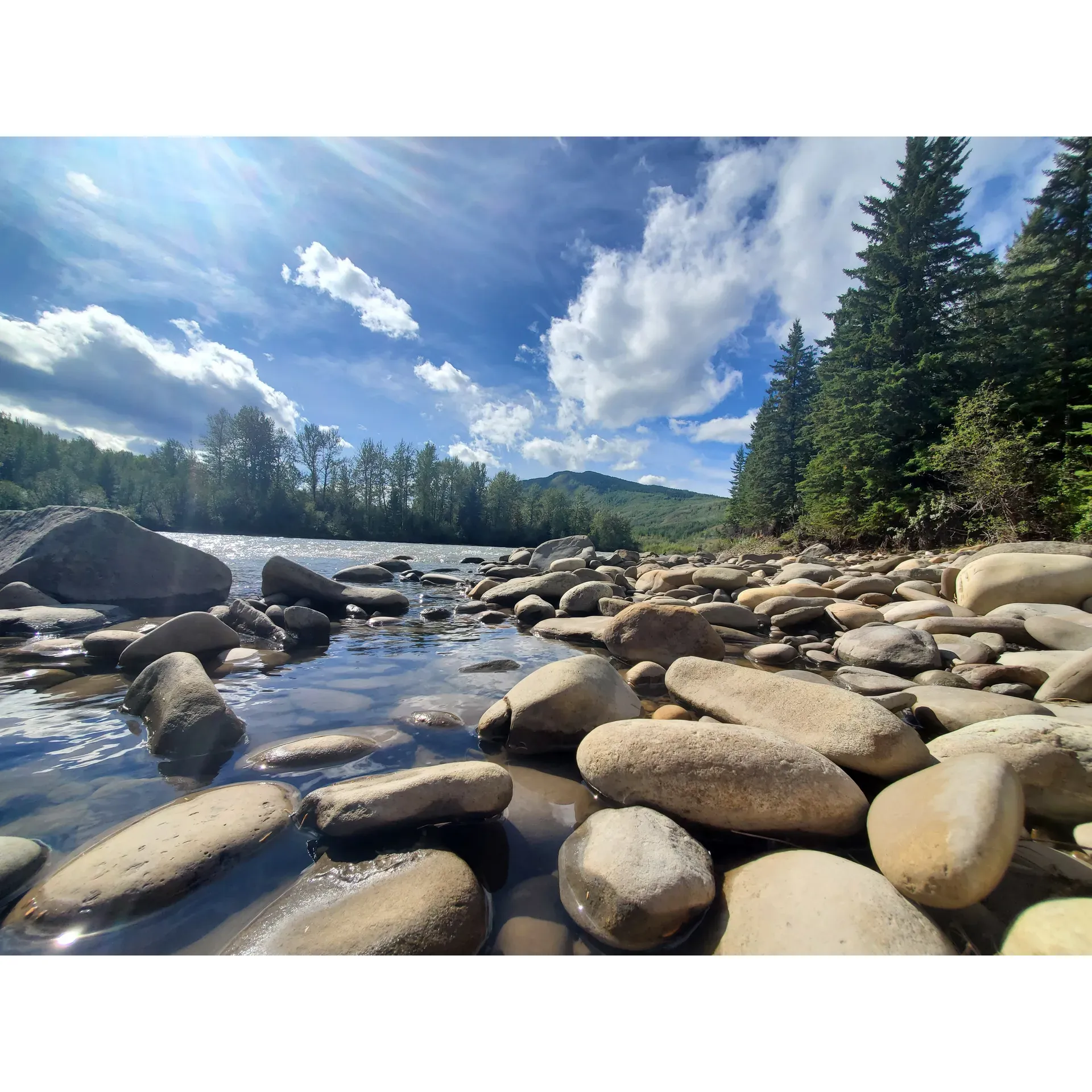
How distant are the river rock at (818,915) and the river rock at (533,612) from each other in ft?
19.4

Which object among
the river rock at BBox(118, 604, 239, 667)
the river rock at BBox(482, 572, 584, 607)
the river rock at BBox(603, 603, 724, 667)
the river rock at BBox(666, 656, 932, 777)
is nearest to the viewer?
the river rock at BBox(666, 656, 932, 777)

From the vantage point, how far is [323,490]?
48.6 m

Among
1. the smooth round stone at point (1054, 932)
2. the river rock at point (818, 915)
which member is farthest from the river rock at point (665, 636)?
the smooth round stone at point (1054, 932)

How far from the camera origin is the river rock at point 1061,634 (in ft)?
13.2

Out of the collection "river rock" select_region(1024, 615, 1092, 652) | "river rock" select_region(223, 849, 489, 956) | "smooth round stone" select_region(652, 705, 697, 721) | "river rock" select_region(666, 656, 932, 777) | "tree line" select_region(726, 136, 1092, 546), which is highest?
"tree line" select_region(726, 136, 1092, 546)

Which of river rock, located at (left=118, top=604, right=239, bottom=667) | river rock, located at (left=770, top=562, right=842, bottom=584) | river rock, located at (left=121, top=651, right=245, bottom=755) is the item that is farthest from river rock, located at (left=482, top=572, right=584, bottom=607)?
river rock, located at (left=121, top=651, right=245, bottom=755)

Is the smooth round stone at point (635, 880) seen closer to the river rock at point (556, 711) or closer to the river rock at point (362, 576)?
the river rock at point (556, 711)

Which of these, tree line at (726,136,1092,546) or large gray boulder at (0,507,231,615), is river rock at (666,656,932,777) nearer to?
large gray boulder at (0,507,231,615)

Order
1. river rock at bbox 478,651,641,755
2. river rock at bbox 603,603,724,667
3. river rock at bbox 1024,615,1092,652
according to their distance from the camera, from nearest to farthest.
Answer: river rock at bbox 478,651,641,755 < river rock at bbox 1024,615,1092,652 < river rock at bbox 603,603,724,667

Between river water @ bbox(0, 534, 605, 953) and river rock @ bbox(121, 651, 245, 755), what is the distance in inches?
3.5

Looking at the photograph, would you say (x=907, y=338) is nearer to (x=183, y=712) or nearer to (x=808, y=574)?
(x=808, y=574)

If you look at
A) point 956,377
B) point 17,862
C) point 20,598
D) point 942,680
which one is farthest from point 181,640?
point 956,377

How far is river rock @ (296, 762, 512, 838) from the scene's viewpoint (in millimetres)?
1903

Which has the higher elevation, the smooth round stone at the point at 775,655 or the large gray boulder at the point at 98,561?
the large gray boulder at the point at 98,561
